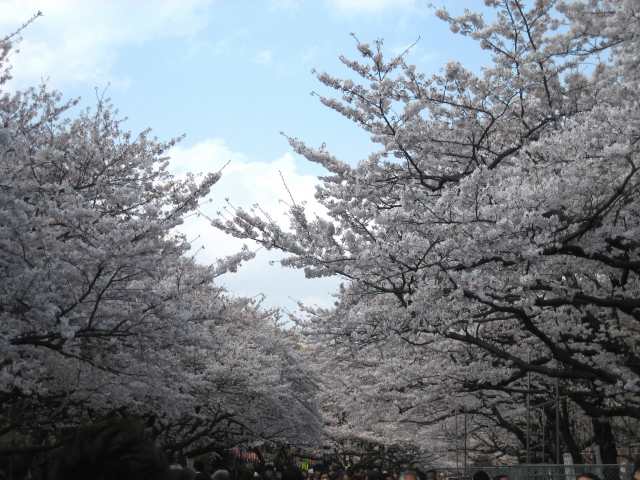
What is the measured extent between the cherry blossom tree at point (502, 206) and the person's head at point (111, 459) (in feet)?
22.0

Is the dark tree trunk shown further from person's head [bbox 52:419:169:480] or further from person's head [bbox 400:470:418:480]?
person's head [bbox 52:419:169:480]

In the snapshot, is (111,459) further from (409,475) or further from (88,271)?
(88,271)

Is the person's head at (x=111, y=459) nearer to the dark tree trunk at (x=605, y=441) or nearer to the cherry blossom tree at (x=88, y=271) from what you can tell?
the cherry blossom tree at (x=88, y=271)

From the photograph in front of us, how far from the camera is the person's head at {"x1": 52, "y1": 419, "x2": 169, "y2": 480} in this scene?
6.04 feet

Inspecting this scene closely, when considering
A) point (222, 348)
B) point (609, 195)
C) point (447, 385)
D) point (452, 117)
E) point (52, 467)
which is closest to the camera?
point (52, 467)

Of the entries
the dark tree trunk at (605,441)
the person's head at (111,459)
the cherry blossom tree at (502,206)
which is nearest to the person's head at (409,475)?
the cherry blossom tree at (502,206)

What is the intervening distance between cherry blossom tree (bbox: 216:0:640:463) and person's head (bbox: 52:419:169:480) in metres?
6.70

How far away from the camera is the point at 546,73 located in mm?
10773

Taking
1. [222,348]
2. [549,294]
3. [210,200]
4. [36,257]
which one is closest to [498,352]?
[549,294]

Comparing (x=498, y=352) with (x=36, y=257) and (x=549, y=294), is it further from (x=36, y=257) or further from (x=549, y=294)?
(x=36, y=257)

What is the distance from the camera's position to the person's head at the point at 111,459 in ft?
6.04

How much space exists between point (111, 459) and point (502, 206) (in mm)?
6968

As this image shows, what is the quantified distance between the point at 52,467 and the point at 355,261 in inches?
318

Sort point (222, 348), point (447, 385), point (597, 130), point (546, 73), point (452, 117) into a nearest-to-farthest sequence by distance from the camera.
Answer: point (597, 130)
point (546, 73)
point (452, 117)
point (447, 385)
point (222, 348)
